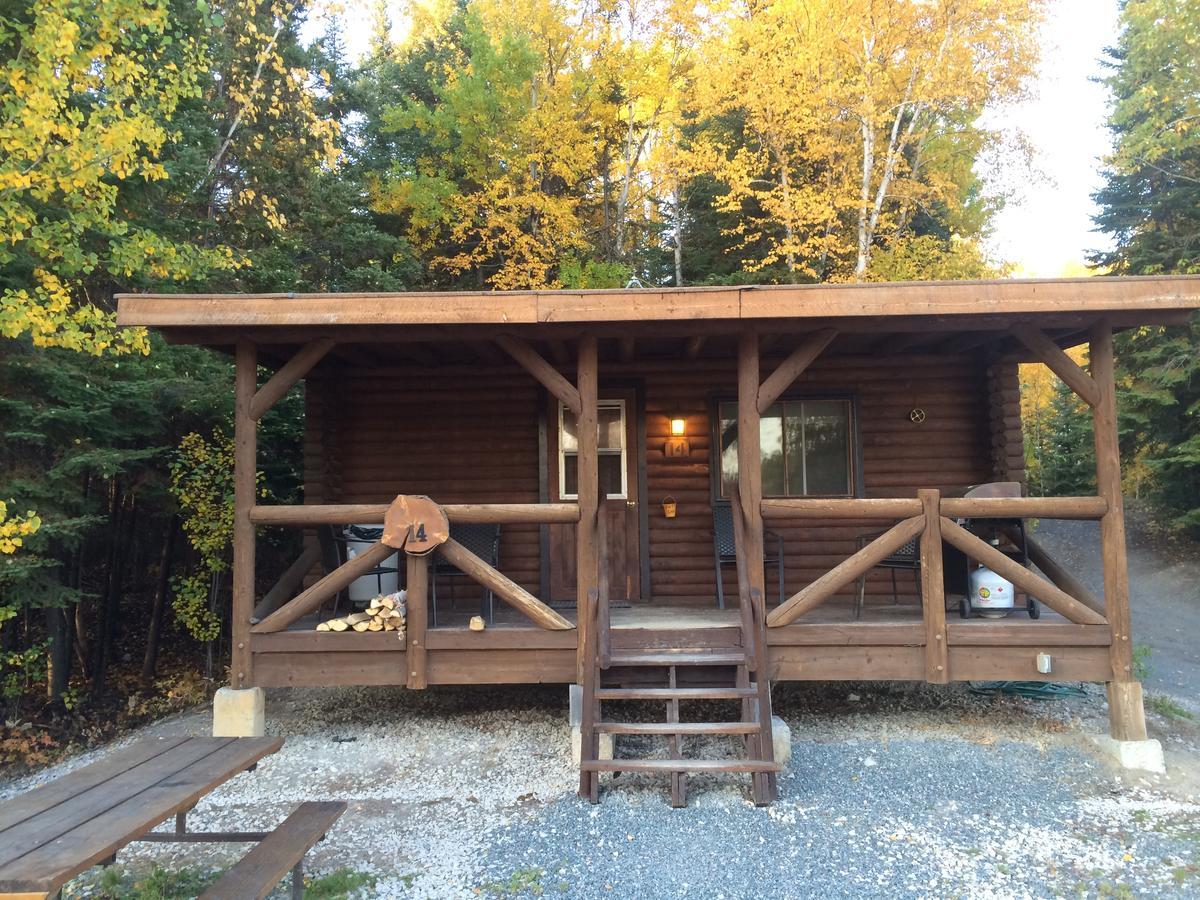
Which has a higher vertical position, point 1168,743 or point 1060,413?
point 1060,413

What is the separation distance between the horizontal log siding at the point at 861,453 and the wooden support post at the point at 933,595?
182 cm

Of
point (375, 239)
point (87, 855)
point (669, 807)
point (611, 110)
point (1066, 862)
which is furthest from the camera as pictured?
point (611, 110)

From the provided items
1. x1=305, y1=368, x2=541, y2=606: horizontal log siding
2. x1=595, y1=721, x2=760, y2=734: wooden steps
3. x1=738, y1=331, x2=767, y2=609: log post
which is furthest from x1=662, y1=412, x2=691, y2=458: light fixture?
x1=595, y1=721, x2=760, y2=734: wooden steps

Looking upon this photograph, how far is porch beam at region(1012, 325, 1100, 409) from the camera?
489cm

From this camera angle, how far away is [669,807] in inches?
160

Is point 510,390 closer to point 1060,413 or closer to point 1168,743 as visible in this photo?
point 1168,743

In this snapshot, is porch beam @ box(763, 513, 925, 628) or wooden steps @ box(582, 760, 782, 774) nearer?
wooden steps @ box(582, 760, 782, 774)

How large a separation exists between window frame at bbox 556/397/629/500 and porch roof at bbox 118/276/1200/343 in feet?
6.70

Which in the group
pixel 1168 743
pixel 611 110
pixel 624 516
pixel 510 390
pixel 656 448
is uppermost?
pixel 611 110

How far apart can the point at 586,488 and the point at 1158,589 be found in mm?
12472

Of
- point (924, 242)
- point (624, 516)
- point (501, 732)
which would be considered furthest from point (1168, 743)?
point (924, 242)

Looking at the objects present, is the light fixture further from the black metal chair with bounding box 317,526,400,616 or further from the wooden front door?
the black metal chair with bounding box 317,526,400,616

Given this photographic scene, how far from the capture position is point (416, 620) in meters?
4.95

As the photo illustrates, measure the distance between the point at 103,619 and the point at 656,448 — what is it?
669 cm
